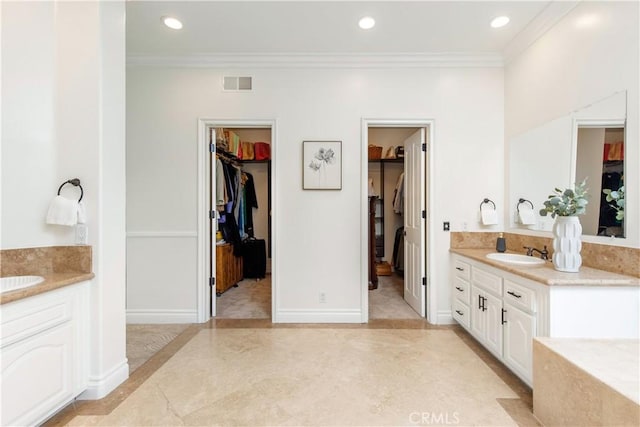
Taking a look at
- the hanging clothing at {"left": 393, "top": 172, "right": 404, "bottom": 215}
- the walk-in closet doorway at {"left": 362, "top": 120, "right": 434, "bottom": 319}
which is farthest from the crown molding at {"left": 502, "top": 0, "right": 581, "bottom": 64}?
the hanging clothing at {"left": 393, "top": 172, "right": 404, "bottom": 215}

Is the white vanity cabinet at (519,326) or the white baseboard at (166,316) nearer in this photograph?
the white vanity cabinet at (519,326)

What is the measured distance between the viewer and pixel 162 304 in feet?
10.0

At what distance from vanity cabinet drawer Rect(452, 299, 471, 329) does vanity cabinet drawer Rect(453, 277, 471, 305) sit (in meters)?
0.05

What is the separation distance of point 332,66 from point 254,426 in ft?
10.4

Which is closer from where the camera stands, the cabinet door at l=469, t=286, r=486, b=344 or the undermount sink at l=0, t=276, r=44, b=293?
the undermount sink at l=0, t=276, r=44, b=293

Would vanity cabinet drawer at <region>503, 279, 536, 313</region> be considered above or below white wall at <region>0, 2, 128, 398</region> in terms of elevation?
below

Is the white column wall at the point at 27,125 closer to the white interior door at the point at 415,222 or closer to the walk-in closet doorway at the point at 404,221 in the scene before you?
the walk-in closet doorway at the point at 404,221

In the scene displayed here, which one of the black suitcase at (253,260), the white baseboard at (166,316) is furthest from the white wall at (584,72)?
the black suitcase at (253,260)

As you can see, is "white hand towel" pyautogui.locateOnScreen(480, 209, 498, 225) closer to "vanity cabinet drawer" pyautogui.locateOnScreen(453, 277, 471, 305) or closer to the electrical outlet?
"vanity cabinet drawer" pyautogui.locateOnScreen(453, 277, 471, 305)

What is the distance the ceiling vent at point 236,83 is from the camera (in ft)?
10.0

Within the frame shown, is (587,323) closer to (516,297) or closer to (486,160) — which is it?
(516,297)

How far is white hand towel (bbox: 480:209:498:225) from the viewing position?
2938 mm

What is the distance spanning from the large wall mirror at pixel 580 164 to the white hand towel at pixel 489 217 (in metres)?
0.15

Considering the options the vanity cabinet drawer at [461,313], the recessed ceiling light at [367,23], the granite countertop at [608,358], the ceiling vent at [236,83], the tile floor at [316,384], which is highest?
the recessed ceiling light at [367,23]
